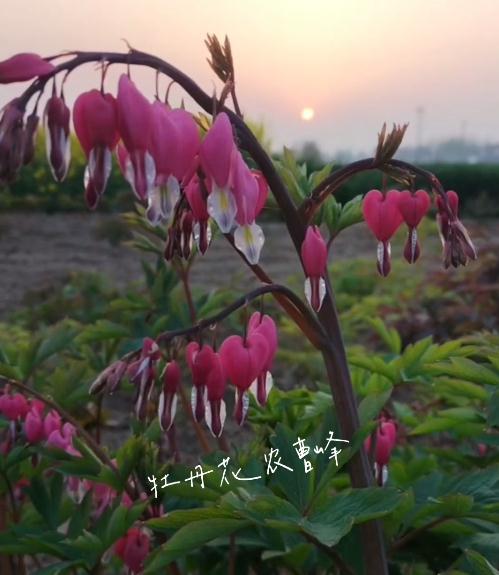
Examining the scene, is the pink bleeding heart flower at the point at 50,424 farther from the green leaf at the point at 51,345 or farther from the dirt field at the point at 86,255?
the dirt field at the point at 86,255

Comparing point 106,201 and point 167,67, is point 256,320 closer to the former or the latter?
point 167,67

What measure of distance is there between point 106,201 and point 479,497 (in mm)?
8157

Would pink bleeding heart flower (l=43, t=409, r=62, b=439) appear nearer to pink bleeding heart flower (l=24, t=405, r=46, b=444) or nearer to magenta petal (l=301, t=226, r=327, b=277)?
pink bleeding heart flower (l=24, t=405, r=46, b=444)

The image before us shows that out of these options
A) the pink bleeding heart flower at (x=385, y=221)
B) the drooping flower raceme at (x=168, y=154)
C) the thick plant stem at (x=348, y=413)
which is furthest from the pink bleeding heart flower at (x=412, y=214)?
the drooping flower raceme at (x=168, y=154)

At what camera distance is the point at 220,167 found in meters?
0.79

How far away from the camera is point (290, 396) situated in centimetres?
140

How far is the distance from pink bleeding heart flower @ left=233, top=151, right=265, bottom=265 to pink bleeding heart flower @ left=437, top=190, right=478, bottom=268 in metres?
0.25

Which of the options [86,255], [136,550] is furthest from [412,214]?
[86,255]

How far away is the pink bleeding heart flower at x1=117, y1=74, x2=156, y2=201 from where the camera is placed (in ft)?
2.45

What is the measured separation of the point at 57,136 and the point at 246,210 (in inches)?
7.4

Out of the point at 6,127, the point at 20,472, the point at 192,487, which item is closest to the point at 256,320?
the point at 192,487

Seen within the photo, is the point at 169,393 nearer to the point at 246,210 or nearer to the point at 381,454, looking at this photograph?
the point at 246,210

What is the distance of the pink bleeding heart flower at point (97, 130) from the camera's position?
0.75 meters

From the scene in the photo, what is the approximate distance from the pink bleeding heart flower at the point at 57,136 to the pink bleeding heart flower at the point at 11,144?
0.03m
